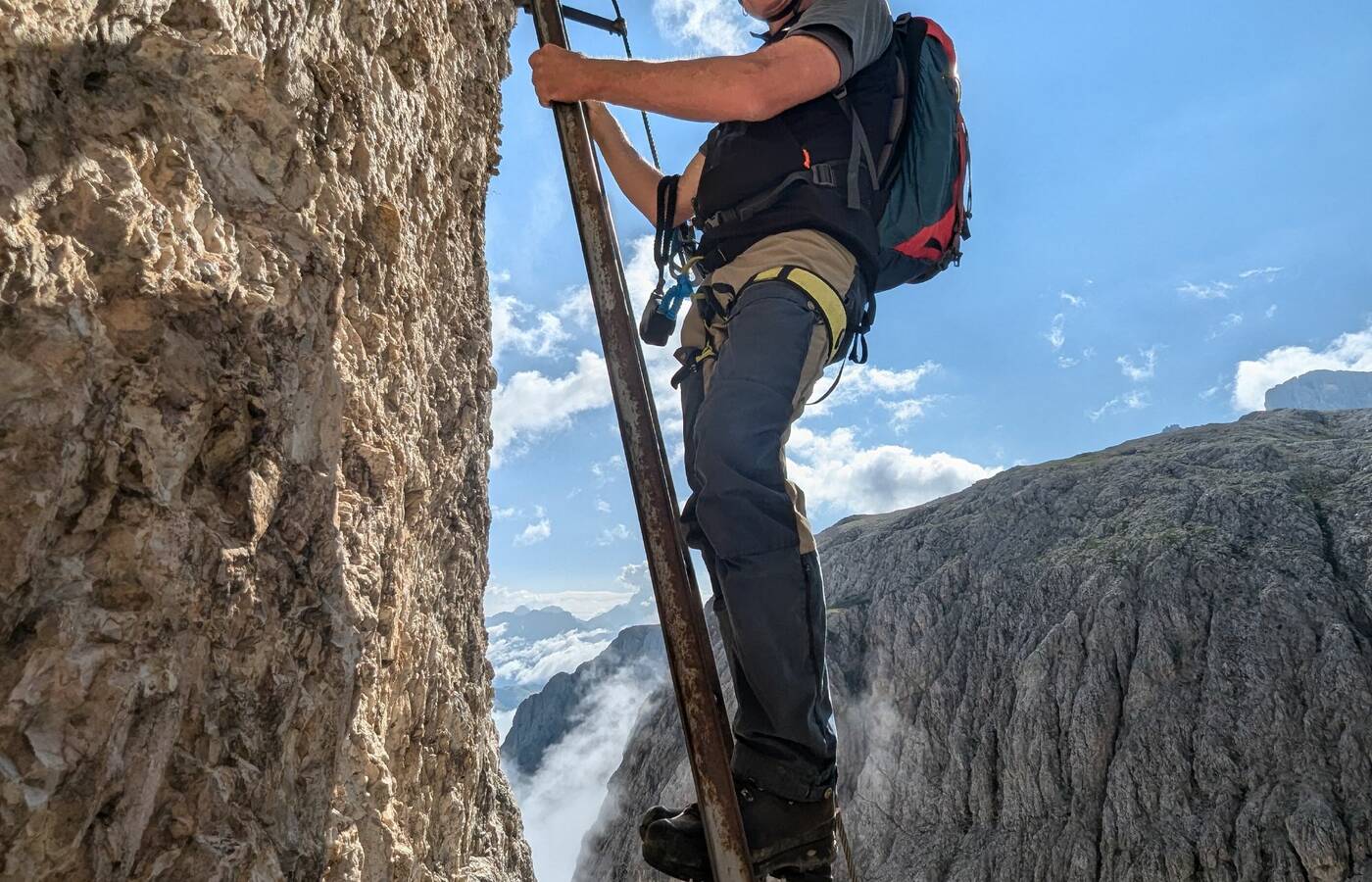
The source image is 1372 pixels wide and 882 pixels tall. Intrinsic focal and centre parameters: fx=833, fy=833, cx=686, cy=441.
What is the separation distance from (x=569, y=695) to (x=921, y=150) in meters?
102

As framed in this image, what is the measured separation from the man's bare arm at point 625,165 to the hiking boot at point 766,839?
8.17ft

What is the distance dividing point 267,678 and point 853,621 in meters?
41.7

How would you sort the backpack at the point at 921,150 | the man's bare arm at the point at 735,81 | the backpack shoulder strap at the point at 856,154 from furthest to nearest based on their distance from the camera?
the backpack at the point at 921,150 < the backpack shoulder strap at the point at 856,154 < the man's bare arm at the point at 735,81

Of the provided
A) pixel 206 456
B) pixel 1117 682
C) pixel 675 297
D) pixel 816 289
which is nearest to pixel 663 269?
pixel 675 297

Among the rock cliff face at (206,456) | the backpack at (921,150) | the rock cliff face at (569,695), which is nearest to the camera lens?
→ the rock cliff face at (206,456)

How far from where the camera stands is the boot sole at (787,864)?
240cm

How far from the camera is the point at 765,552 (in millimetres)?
2516

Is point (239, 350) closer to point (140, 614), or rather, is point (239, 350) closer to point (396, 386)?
point (140, 614)

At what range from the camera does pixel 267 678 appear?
1.85m

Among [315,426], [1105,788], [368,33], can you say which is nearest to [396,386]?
[315,426]

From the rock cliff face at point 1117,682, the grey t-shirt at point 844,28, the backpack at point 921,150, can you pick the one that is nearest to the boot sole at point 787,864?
the backpack at point 921,150

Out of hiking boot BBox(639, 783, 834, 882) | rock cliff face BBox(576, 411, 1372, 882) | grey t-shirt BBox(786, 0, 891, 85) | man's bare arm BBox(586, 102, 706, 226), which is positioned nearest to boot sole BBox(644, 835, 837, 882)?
hiking boot BBox(639, 783, 834, 882)

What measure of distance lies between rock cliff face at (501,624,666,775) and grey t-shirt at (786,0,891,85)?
284 feet

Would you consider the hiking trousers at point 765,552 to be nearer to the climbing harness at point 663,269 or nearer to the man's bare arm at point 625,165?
the climbing harness at point 663,269
